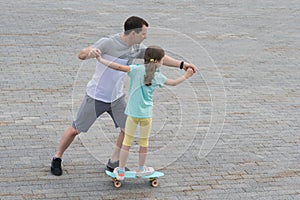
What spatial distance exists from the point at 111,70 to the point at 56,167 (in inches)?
46.1

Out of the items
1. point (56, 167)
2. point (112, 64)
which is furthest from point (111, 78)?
point (56, 167)

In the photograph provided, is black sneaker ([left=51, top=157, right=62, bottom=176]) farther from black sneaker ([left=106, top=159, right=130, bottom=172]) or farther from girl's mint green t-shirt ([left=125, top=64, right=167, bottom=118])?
girl's mint green t-shirt ([left=125, top=64, right=167, bottom=118])

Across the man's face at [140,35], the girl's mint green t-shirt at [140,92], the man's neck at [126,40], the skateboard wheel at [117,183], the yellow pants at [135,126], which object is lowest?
the skateboard wheel at [117,183]

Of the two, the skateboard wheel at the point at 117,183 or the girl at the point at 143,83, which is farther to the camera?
the skateboard wheel at the point at 117,183

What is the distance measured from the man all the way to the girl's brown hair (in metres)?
0.18

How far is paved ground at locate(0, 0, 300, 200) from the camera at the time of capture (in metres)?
6.71

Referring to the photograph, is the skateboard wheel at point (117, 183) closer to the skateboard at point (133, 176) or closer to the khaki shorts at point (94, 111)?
the skateboard at point (133, 176)

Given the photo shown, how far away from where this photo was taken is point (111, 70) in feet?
21.2

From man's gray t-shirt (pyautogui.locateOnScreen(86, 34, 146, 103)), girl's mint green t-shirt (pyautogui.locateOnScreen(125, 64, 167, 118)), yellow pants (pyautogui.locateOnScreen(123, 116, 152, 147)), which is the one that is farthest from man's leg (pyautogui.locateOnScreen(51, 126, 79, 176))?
girl's mint green t-shirt (pyautogui.locateOnScreen(125, 64, 167, 118))

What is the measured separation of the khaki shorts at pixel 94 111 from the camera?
21.4 ft

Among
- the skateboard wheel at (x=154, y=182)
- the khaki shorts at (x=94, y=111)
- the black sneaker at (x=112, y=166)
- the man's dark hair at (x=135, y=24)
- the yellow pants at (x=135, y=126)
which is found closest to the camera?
the man's dark hair at (x=135, y=24)

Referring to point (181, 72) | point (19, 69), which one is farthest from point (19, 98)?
point (181, 72)

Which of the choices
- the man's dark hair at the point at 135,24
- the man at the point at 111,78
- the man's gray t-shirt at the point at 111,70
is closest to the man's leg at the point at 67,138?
the man at the point at 111,78

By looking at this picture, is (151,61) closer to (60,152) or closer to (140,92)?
(140,92)
